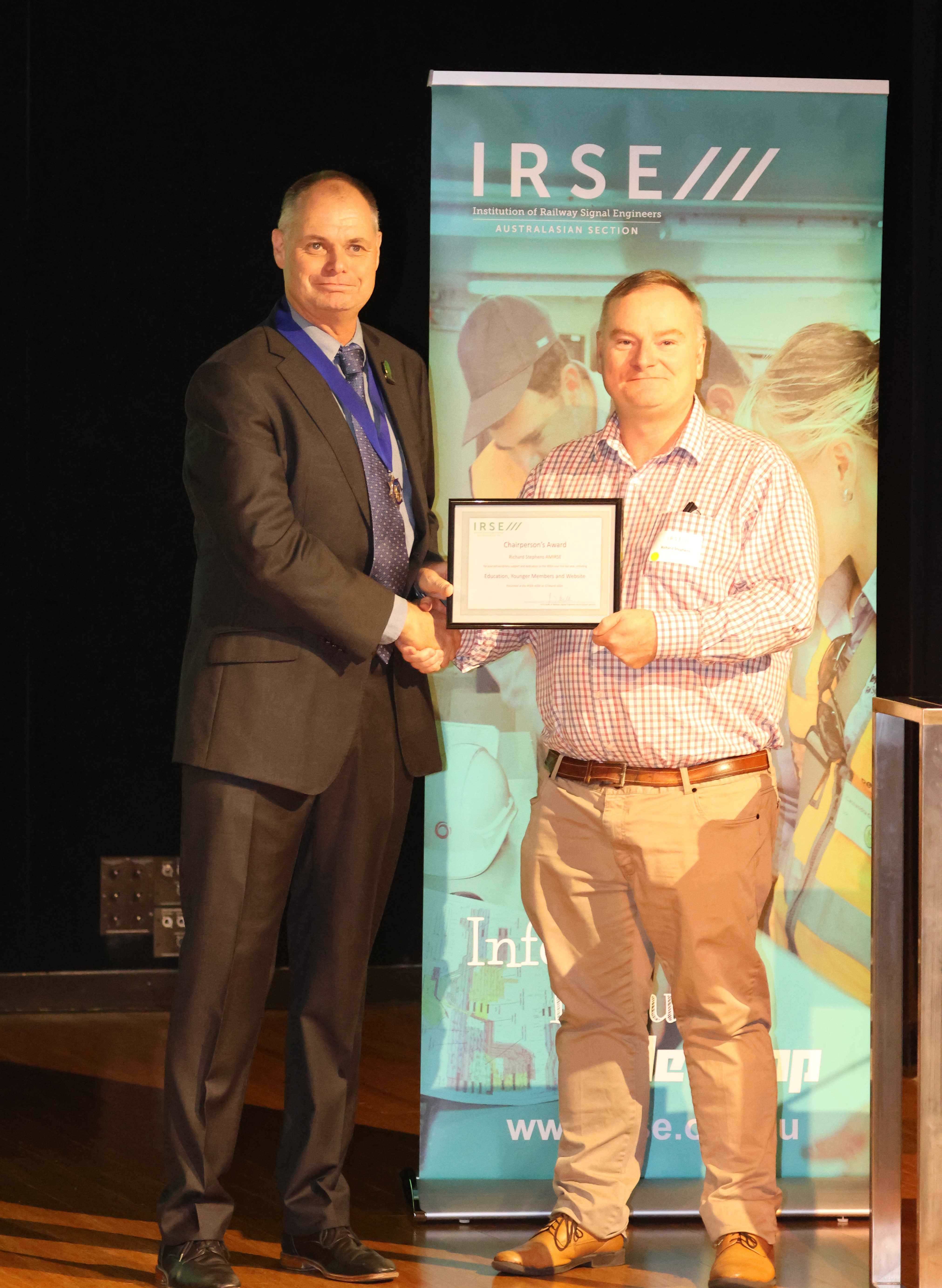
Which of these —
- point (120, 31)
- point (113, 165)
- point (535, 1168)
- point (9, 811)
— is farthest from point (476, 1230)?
point (120, 31)

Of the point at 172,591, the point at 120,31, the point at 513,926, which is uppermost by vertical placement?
the point at 120,31

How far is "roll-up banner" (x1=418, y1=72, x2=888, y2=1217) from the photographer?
123 inches

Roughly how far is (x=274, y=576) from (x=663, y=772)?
83cm

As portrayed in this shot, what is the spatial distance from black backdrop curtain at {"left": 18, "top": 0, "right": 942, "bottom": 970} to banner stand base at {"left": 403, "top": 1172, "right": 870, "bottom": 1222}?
185 centimetres

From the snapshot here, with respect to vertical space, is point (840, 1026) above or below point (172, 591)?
below

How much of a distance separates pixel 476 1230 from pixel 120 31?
12.1 ft

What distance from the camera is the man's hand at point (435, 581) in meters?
2.85

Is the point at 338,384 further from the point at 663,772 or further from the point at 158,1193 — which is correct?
the point at 158,1193

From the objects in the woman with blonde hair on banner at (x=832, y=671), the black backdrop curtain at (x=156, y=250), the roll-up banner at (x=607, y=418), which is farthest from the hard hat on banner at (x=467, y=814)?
the black backdrop curtain at (x=156, y=250)

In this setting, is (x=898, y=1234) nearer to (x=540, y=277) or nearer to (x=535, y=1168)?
(x=535, y=1168)

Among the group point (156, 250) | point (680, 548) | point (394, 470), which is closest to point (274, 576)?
point (394, 470)

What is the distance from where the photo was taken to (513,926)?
10.6 ft

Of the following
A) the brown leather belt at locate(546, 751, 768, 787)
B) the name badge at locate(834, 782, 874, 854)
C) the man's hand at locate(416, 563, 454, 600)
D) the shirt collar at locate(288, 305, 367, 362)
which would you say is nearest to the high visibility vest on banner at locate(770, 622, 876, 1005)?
the name badge at locate(834, 782, 874, 854)

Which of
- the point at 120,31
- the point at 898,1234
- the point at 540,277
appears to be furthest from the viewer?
the point at 120,31
